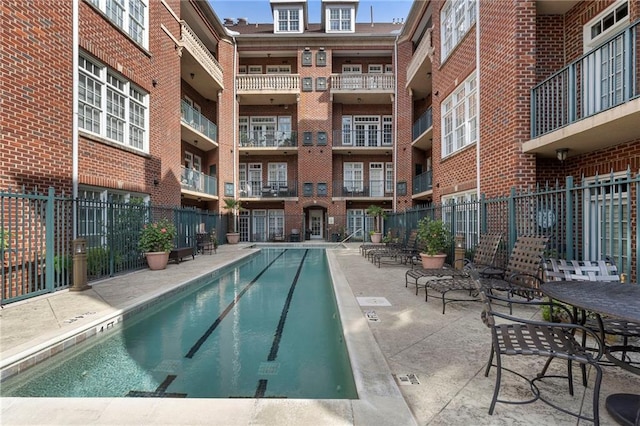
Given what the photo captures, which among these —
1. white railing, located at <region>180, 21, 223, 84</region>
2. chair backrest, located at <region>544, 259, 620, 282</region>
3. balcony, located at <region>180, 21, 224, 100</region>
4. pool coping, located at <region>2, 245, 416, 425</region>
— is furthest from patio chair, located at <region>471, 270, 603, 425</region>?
white railing, located at <region>180, 21, 223, 84</region>

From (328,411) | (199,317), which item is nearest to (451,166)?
(199,317)

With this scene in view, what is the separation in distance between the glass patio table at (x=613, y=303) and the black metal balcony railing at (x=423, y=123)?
15236mm

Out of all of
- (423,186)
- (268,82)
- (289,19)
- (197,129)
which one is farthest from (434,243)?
(289,19)

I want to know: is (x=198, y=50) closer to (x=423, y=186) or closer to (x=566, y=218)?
(x=423, y=186)

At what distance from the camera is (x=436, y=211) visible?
1083 cm

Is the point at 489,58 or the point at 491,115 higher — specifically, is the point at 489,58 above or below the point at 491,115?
above

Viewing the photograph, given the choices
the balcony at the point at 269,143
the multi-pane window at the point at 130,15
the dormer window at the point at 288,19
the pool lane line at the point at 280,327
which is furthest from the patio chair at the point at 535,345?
the dormer window at the point at 288,19

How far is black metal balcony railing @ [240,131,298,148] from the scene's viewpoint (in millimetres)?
22141

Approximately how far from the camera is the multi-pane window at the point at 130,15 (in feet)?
31.5

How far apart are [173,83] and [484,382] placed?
49.6 feet

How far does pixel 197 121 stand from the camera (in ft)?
60.3

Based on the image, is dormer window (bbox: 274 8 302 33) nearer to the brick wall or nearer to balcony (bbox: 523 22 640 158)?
the brick wall

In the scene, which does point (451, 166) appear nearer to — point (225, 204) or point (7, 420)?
point (7, 420)

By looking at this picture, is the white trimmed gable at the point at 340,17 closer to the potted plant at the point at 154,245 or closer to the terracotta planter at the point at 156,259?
the potted plant at the point at 154,245
